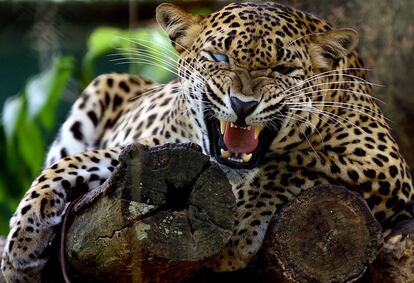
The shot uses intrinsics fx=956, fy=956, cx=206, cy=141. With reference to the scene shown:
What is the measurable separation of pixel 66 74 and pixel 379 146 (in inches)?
155

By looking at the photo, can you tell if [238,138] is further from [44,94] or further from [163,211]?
[44,94]

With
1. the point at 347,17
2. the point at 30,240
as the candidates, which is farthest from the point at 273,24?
the point at 347,17

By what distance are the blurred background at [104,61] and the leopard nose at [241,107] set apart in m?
0.50

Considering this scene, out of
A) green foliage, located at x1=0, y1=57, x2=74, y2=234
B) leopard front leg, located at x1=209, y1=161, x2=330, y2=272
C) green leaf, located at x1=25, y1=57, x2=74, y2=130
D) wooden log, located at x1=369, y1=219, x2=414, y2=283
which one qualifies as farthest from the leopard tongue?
green leaf, located at x1=25, y1=57, x2=74, y2=130

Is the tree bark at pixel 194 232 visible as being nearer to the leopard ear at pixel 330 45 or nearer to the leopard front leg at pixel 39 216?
the leopard front leg at pixel 39 216

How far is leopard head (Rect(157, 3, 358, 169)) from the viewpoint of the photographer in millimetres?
4258

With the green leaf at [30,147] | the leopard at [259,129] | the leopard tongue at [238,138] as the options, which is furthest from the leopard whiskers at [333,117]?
the green leaf at [30,147]

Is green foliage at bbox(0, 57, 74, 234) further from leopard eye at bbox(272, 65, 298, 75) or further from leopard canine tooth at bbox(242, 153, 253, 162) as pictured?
leopard canine tooth at bbox(242, 153, 253, 162)

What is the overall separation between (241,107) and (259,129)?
0.78ft

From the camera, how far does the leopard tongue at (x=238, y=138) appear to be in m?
4.27

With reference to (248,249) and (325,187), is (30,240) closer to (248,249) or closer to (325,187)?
(248,249)

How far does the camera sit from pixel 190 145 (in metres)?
3.71

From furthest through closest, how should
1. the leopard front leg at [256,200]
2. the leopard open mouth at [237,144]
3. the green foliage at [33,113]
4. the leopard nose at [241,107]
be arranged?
the green foliage at [33,113] → the leopard front leg at [256,200] → the leopard open mouth at [237,144] → the leopard nose at [241,107]

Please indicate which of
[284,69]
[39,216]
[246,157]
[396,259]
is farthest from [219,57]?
[396,259]
